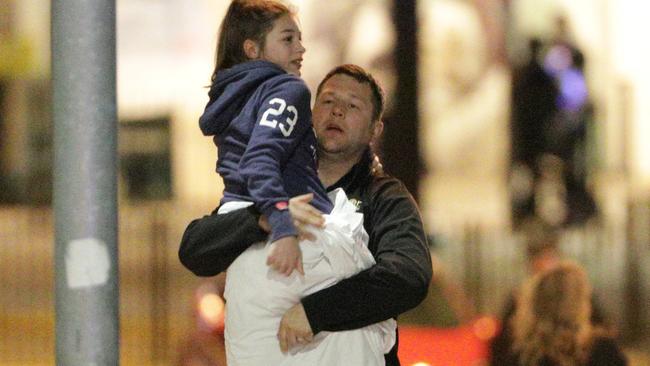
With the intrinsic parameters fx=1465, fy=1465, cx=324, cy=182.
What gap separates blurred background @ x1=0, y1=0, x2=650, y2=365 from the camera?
37.1ft

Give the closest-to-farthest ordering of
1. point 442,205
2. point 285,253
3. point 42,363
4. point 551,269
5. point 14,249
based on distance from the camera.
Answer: point 285,253, point 551,269, point 42,363, point 14,249, point 442,205

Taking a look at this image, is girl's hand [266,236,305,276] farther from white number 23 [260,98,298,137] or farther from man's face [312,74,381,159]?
man's face [312,74,381,159]

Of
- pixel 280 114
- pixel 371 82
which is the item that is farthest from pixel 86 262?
pixel 371 82

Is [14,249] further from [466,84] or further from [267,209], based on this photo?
[267,209]

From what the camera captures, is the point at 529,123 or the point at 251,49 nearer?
the point at 251,49

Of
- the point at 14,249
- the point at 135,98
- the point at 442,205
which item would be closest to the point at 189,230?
the point at 14,249

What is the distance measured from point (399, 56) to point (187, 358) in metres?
5.60

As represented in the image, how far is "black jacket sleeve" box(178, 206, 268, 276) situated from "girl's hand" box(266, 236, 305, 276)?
0.23 ft

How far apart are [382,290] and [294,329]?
20 centimetres

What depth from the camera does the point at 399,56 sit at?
1253cm

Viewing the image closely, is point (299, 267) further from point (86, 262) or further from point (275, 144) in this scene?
point (86, 262)

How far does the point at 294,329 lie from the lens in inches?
120

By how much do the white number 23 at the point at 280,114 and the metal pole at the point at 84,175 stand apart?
1.14ft

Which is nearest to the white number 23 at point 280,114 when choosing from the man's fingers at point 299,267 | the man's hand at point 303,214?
the man's hand at point 303,214
